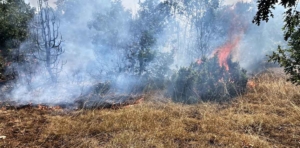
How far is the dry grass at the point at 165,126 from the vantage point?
476cm

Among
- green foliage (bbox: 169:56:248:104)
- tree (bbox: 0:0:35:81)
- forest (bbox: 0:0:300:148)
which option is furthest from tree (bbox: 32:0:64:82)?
green foliage (bbox: 169:56:248:104)

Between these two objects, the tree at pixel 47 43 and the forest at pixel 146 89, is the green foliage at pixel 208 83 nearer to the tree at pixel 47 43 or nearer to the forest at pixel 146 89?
the forest at pixel 146 89

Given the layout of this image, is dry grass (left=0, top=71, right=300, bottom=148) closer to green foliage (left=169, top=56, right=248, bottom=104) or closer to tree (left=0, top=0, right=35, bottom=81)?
green foliage (left=169, top=56, right=248, bottom=104)

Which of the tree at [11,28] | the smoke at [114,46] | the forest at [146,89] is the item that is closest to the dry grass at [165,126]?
the forest at [146,89]

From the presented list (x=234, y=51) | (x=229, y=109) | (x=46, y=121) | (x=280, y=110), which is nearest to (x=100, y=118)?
(x=46, y=121)

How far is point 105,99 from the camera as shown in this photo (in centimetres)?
854

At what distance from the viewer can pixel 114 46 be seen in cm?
1297

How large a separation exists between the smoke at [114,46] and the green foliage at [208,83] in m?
0.78

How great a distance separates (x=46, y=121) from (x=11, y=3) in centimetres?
1443

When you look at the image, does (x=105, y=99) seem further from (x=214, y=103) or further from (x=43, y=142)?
(x=214, y=103)

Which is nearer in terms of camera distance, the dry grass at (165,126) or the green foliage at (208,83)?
the dry grass at (165,126)

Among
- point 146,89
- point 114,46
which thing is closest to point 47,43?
point 114,46

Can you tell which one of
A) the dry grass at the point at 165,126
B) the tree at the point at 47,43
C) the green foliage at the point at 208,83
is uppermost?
the tree at the point at 47,43

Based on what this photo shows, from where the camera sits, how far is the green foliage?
9.00 metres
